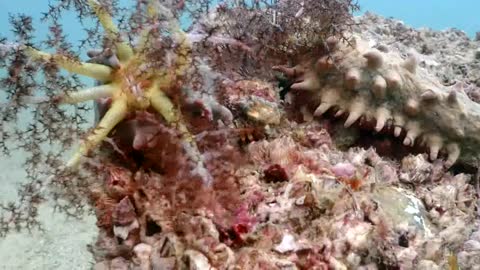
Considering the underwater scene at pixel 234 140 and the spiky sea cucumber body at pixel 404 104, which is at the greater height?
the spiky sea cucumber body at pixel 404 104

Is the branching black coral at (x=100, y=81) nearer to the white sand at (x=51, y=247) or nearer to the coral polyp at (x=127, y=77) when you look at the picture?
the coral polyp at (x=127, y=77)

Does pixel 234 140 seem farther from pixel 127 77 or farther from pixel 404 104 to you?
pixel 404 104

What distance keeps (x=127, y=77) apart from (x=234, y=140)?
625 millimetres

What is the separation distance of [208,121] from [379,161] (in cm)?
99

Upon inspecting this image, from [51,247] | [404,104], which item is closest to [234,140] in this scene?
[404,104]

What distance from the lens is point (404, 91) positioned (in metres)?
3.27

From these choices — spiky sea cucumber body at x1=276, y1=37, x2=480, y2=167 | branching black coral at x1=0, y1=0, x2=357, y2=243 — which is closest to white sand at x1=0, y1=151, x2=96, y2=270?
branching black coral at x1=0, y1=0, x2=357, y2=243

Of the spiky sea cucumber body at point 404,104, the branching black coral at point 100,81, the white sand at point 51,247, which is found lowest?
the white sand at point 51,247

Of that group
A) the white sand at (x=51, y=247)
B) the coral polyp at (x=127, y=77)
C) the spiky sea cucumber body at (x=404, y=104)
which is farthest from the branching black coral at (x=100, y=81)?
the white sand at (x=51, y=247)

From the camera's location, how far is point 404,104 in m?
3.26

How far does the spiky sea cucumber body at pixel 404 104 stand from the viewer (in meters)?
3.24

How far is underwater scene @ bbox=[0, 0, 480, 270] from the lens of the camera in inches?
89.8

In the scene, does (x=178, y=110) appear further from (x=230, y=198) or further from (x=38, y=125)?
(x=38, y=125)

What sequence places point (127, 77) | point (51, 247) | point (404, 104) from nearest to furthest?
point (127, 77)
point (404, 104)
point (51, 247)
